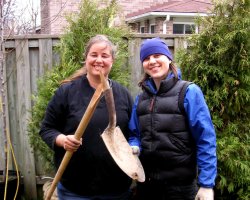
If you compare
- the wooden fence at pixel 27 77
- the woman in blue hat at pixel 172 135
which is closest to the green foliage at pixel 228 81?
the wooden fence at pixel 27 77

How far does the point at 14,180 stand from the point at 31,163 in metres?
0.35

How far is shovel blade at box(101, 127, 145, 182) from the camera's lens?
203cm

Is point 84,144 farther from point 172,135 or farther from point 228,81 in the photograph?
point 228,81

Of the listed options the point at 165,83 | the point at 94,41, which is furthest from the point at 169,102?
the point at 94,41

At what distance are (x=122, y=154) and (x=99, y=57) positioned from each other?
2.05 ft

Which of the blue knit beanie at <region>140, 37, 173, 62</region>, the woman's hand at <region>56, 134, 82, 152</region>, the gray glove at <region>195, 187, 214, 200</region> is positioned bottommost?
the gray glove at <region>195, 187, 214, 200</region>

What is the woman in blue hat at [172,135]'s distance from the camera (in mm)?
2135

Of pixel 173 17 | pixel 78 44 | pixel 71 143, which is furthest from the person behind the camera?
pixel 173 17

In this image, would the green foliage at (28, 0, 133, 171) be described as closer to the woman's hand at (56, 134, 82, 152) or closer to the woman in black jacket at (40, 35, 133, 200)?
the woman in black jacket at (40, 35, 133, 200)

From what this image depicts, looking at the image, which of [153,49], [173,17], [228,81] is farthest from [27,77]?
[173,17]

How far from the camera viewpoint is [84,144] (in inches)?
88.8

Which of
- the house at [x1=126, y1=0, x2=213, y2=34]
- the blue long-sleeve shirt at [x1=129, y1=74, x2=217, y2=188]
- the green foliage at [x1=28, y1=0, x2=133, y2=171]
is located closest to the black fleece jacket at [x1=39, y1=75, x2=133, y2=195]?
the blue long-sleeve shirt at [x1=129, y1=74, x2=217, y2=188]

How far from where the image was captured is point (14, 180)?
4441mm

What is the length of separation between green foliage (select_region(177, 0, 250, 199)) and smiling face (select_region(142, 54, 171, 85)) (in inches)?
53.3
